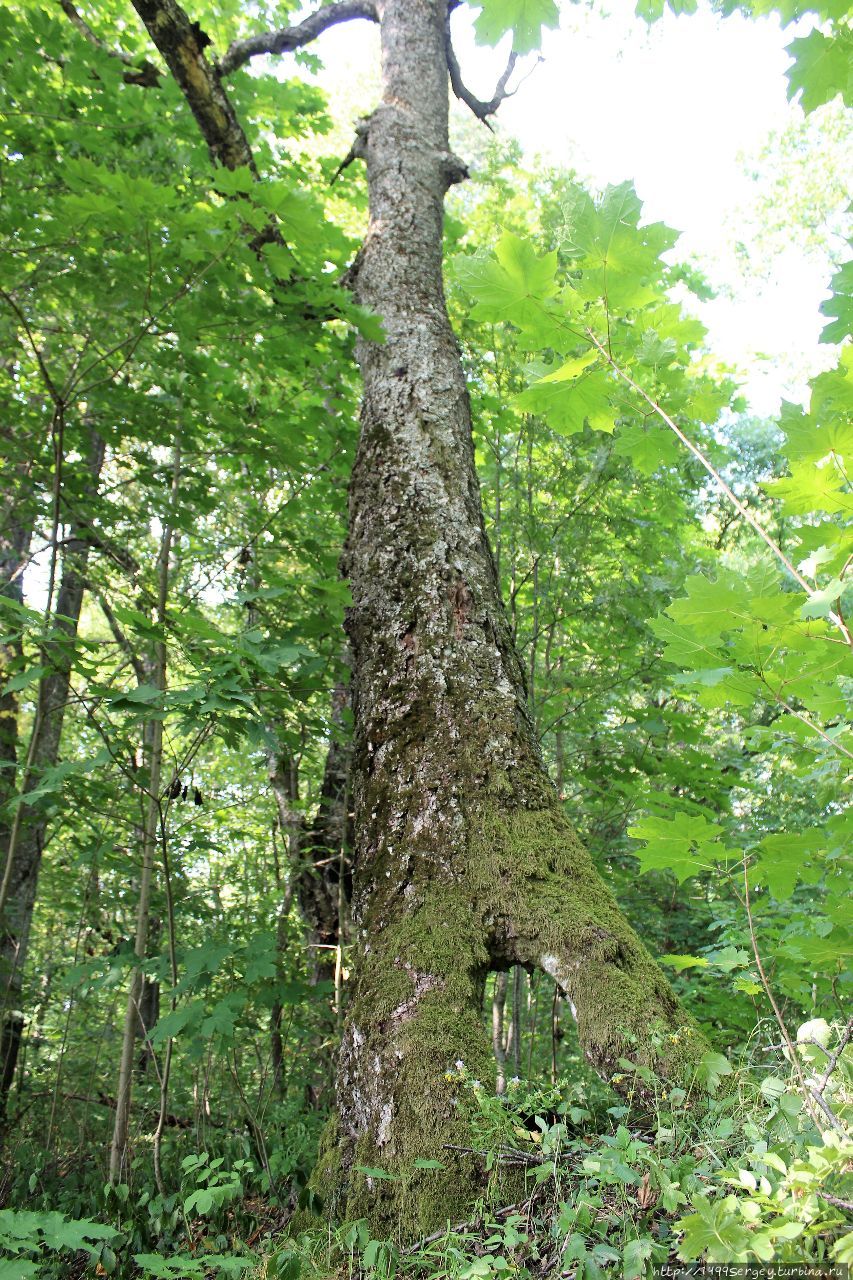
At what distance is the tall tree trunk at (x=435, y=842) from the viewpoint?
1417mm

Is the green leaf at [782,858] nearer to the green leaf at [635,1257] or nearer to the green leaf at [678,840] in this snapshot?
the green leaf at [678,840]

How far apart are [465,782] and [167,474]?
2.21 meters

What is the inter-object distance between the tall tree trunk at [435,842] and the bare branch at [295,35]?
259 centimetres

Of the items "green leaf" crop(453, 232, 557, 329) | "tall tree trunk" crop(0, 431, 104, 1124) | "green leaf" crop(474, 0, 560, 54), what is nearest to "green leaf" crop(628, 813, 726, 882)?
"green leaf" crop(453, 232, 557, 329)

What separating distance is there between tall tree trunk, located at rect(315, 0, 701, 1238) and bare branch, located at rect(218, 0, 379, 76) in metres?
2.59

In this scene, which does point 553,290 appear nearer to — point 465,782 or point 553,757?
point 465,782

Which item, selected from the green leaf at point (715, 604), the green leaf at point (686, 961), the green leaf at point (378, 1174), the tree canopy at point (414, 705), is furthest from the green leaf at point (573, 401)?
the green leaf at point (378, 1174)

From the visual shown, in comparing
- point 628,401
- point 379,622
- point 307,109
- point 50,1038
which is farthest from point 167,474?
point 50,1038

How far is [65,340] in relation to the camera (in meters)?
3.29

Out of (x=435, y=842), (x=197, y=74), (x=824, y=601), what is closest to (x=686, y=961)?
(x=435, y=842)

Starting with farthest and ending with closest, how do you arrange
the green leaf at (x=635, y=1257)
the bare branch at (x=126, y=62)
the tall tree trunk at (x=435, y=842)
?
the bare branch at (x=126, y=62) → the tall tree trunk at (x=435, y=842) → the green leaf at (x=635, y=1257)

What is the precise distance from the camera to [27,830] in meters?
3.12

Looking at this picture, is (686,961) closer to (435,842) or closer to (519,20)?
(435,842)

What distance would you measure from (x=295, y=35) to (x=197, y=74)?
139 cm
